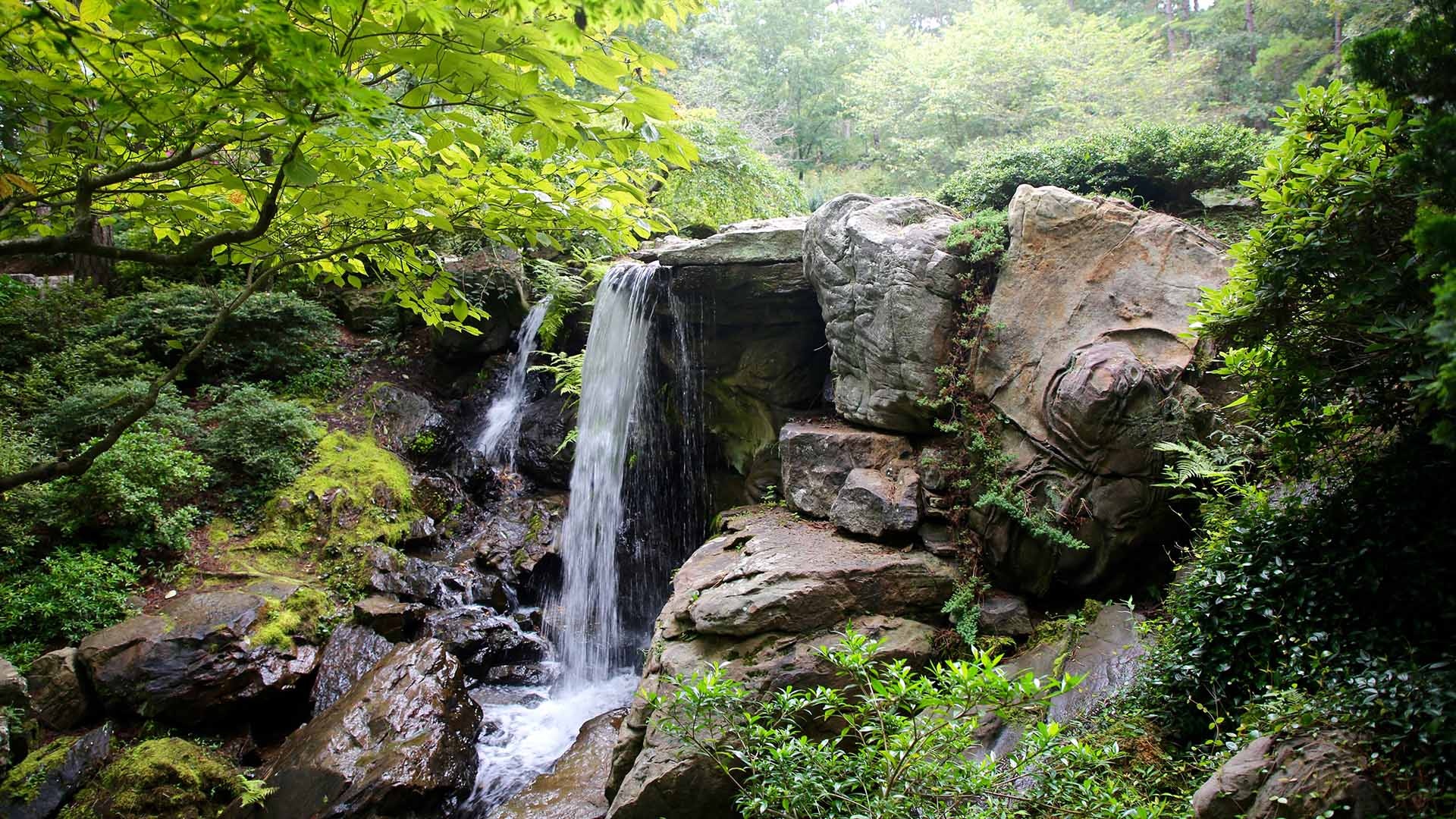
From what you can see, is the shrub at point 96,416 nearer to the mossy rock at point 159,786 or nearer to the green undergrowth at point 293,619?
the green undergrowth at point 293,619

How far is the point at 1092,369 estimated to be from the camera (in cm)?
495

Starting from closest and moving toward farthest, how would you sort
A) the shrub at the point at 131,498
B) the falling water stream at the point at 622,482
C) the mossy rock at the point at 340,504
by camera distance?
the shrub at the point at 131,498, the mossy rock at the point at 340,504, the falling water stream at the point at 622,482

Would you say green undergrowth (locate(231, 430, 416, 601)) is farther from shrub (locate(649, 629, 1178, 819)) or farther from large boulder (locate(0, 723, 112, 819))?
shrub (locate(649, 629, 1178, 819))

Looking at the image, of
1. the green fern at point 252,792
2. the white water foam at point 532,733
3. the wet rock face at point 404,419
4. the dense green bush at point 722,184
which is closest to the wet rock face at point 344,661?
the green fern at point 252,792

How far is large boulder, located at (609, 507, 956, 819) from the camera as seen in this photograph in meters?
4.38

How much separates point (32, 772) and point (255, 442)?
4.15m

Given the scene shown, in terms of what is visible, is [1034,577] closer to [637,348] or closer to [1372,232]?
[1372,232]

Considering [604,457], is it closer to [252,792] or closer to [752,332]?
[752,332]

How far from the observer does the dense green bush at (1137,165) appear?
20.8 feet

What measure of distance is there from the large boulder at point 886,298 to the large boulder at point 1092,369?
47 cm

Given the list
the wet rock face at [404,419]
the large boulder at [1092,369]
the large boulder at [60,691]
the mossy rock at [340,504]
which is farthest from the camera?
the wet rock face at [404,419]

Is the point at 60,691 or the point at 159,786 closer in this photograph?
the point at 159,786

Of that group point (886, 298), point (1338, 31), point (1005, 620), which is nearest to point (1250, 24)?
point (1338, 31)

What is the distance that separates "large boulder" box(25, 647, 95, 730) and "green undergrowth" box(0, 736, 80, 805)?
0.23 metres
